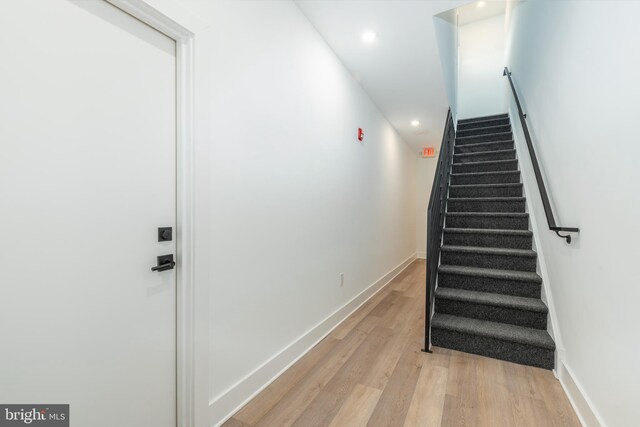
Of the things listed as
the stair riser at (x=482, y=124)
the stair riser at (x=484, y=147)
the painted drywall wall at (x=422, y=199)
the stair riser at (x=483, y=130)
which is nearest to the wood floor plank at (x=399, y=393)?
the stair riser at (x=484, y=147)

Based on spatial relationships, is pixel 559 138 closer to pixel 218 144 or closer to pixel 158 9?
pixel 218 144

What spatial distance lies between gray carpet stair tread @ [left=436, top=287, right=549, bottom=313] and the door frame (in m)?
2.06

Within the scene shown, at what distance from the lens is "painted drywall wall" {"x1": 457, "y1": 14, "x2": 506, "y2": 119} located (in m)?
5.23

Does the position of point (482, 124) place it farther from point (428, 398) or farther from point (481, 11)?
point (428, 398)

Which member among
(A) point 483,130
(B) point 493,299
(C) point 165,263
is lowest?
(B) point 493,299

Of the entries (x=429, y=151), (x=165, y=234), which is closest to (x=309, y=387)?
(x=165, y=234)

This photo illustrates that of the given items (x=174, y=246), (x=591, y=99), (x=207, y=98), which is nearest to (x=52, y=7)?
(x=207, y=98)

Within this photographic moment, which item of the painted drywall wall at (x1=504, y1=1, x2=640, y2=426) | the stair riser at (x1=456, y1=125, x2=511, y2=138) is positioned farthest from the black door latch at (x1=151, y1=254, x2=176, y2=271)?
the stair riser at (x1=456, y1=125, x2=511, y2=138)

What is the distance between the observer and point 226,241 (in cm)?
151

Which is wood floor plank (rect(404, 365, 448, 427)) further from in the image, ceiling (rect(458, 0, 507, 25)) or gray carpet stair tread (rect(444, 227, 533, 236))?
ceiling (rect(458, 0, 507, 25))

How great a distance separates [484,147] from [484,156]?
0.97ft

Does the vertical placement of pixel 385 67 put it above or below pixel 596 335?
above

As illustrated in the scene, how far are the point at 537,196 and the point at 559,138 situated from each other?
0.84 metres

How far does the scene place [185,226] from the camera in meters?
1.31
